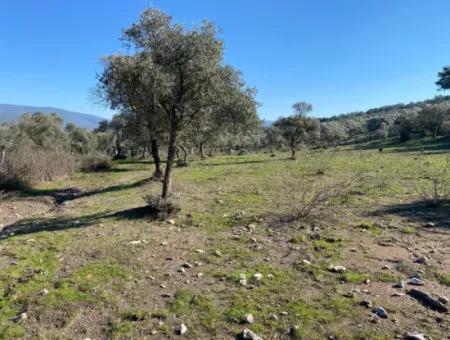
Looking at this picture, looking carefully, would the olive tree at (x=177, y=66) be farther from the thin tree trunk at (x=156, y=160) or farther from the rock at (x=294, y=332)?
the thin tree trunk at (x=156, y=160)

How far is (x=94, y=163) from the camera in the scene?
1335 inches

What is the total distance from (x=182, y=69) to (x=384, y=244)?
8358 mm

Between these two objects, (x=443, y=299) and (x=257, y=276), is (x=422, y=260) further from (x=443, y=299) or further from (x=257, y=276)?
(x=257, y=276)

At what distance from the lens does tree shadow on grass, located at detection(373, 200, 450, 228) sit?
32.9 ft

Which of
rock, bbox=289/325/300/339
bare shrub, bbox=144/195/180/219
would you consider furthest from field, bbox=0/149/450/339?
bare shrub, bbox=144/195/180/219

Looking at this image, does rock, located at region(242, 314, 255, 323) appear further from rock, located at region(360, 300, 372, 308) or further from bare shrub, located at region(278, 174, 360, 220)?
bare shrub, located at region(278, 174, 360, 220)

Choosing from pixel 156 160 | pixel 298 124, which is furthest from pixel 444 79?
pixel 156 160

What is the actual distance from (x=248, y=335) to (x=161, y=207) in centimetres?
727

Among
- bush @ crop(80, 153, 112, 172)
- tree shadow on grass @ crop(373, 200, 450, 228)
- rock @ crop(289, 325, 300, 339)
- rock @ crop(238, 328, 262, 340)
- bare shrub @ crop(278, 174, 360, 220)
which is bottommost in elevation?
rock @ crop(289, 325, 300, 339)

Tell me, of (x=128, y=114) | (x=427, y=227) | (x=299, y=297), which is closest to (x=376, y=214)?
(x=427, y=227)

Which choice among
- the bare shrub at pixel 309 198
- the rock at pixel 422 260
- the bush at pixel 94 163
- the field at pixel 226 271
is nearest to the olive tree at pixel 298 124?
the bush at pixel 94 163

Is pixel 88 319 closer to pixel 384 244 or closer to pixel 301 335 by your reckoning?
pixel 301 335

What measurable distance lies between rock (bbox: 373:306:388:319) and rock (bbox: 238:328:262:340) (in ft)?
5.95

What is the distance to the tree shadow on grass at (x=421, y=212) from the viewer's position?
10016mm
